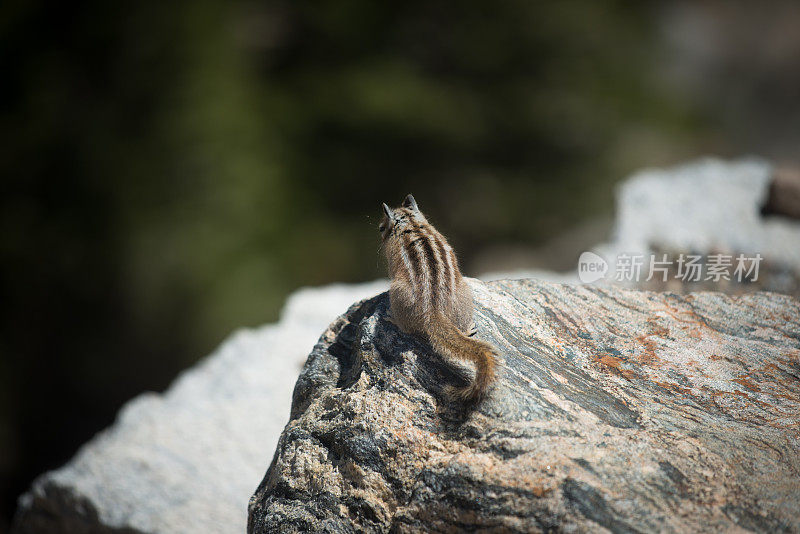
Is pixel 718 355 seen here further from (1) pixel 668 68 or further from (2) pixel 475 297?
(1) pixel 668 68

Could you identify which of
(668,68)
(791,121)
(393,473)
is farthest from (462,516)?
(791,121)

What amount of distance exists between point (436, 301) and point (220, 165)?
574 cm

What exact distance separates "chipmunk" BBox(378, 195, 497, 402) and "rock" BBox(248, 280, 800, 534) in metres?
0.07

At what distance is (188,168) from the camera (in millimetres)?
7645

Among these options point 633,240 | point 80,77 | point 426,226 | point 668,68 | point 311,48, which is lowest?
point 426,226

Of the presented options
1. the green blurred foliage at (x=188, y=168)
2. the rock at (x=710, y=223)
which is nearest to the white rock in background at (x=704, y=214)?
the rock at (x=710, y=223)

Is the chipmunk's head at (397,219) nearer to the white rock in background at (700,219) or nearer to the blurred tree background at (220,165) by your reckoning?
the white rock in background at (700,219)

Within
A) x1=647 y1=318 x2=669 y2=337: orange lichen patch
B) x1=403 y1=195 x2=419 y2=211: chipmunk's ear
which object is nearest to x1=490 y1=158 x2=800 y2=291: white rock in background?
x1=647 y1=318 x2=669 y2=337: orange lichen patch

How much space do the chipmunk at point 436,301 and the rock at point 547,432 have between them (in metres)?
0.07

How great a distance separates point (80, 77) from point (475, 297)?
6.70 m

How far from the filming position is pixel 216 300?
24.1ft

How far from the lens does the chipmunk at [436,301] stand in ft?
7.66

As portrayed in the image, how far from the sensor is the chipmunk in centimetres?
233

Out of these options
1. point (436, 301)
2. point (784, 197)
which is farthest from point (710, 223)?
point (436, 301)
